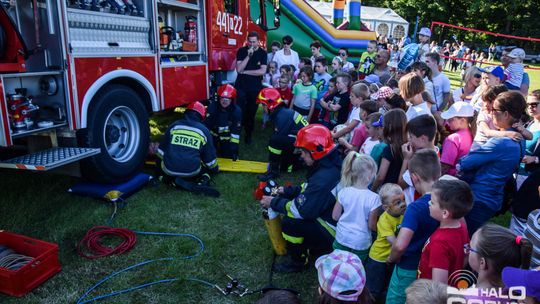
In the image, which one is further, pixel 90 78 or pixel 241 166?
pixel 241 166

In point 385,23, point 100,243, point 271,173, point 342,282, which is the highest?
point 385,23

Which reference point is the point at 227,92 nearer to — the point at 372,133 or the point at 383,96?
the point at 383,96

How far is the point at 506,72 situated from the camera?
6.17m

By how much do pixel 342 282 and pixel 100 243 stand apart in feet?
9.53

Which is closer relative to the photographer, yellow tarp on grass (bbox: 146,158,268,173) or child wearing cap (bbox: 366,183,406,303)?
child wearing cap (bbox: 366,183,406,303)

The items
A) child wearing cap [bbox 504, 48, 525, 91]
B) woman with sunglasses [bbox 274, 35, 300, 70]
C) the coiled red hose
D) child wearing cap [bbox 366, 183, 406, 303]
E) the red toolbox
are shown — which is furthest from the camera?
woman with sunglasses [bbox 274, 35, 300, 70]

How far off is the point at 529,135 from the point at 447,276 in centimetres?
208

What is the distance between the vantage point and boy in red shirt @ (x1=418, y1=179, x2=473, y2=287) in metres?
2.18

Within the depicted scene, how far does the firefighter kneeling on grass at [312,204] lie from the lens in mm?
3215

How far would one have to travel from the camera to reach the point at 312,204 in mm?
3217

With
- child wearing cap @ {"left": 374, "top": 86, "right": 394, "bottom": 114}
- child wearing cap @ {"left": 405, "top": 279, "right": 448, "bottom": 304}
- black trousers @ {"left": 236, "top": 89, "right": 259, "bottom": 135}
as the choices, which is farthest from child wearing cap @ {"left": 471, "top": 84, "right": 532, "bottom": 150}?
black trousers @ {"left": 236, "top": 89, "right": 259, "bottom": 135}

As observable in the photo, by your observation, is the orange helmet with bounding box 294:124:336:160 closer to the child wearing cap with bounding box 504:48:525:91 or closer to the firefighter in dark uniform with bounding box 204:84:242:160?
the firefighter in dark uniform with bounding box 204:84:242:160

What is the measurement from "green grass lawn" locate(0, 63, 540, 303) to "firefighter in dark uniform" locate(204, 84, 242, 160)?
85 centimetres

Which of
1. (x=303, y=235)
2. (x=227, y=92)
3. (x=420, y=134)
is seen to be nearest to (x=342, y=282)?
(x=303, y=235)
